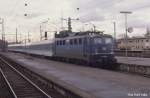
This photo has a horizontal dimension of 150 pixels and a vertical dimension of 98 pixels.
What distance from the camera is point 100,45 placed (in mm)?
32250

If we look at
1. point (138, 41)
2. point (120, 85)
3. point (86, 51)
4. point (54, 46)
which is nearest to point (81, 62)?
point (86, 51)

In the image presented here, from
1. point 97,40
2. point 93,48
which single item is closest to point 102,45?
point 97,40

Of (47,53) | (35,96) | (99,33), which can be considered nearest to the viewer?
(35,96)

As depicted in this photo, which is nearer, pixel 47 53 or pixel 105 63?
pixel 105 63

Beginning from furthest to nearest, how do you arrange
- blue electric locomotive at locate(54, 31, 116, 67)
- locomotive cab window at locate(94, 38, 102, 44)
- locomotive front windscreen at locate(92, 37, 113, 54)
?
1. locomotive cab window at locate(94, 38, 102, 44)
2. locomotive front windscreen at locate(92, 37, 113, 54)
3. blue electric locomotive at locate(54, 31, 116, 67)

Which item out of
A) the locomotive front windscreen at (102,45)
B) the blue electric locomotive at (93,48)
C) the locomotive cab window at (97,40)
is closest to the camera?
the blue electric locomotive at (93,48)

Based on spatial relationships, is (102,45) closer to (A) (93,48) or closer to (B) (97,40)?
(B) (97,40)

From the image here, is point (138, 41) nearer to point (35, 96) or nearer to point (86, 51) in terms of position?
point (86, 51)

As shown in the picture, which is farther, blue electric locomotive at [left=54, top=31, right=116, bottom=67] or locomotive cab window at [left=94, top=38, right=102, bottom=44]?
locomotive cab window at [left=94, top=38, right=102, bottom=44]

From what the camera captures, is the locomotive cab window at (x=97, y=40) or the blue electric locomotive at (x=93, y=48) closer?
the blue electric locomotive at (x=93, y=48)

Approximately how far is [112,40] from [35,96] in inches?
703

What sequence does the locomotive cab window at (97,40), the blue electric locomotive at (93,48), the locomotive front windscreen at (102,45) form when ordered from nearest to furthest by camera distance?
the blue electric locomotive at (93,48), the locomotive front windscreen at (102,45), the locomotive cab window at (97,40)

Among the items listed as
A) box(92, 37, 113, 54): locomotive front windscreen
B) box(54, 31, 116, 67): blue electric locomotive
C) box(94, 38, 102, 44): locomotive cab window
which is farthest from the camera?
box(94, 38, 102, 44): locomotive cab window

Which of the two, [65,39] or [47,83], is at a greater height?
[65,39]
